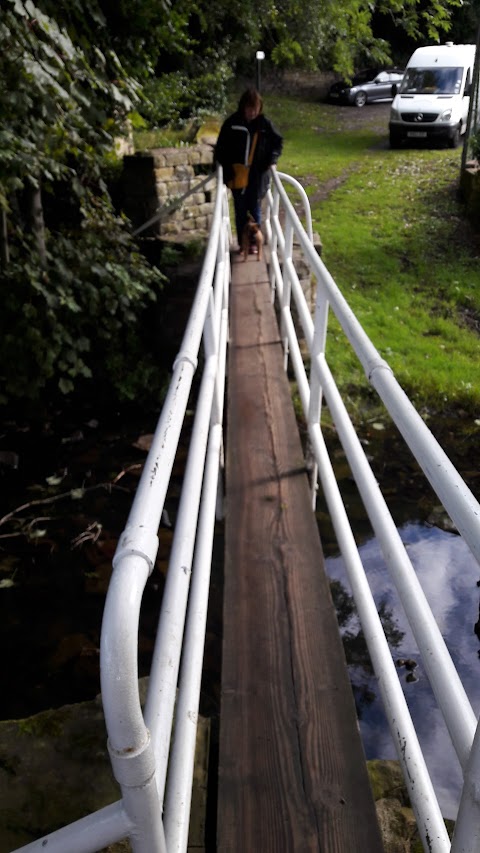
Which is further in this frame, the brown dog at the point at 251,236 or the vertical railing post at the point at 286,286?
the brown dog at the point at 251,236

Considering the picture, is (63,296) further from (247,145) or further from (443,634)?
(443,634)

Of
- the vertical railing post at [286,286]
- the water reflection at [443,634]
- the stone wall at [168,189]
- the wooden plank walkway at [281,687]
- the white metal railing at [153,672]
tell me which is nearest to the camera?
the white metal railing at [153,672]

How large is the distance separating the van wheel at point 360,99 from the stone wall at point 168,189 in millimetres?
17911

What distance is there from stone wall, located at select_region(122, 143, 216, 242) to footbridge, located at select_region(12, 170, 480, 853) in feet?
20.6

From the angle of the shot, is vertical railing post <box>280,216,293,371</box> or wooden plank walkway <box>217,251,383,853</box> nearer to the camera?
wooden plank walkway <box>217,251,383,853</box>

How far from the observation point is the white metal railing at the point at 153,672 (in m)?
0.86

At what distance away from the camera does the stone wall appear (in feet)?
30.2

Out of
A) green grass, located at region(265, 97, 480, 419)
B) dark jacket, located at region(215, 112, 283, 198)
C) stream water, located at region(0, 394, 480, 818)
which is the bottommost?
stream water, located at region(0, 394, 480, 818)

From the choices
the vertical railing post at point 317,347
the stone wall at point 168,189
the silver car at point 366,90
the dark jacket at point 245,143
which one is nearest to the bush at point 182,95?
the stone wall at point 168,189

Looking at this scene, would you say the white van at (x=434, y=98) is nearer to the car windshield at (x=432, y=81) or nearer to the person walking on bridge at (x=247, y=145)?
the car windshield at (x=432, y=81)

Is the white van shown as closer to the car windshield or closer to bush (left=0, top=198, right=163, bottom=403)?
the car windshield

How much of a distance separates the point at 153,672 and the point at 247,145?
18.9 ft

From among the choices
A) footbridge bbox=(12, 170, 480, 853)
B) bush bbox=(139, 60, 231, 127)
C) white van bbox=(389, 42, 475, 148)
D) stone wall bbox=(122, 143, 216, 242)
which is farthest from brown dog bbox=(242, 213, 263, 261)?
white van bbox=(389, 42, 475, 148)

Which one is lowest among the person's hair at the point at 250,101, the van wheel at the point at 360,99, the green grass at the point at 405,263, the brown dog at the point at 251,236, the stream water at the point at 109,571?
the stream water at the point at 109,571
